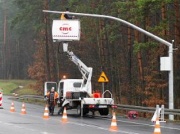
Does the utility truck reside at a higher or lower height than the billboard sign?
lower

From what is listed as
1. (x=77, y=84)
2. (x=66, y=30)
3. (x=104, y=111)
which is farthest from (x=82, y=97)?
(x=66, y=30)

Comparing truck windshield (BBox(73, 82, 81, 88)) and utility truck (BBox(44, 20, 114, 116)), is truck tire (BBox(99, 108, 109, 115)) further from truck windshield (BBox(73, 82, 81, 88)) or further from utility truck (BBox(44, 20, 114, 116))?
truck windshield (BBox(73, 82, 81, 88))

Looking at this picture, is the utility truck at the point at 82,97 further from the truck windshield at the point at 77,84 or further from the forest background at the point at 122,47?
the forest background at the point at 122,47

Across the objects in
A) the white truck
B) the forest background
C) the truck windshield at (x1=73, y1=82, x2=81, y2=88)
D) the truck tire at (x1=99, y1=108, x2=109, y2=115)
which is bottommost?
the truck tire at (x1=99, y1=108, x2=109, y2=115)

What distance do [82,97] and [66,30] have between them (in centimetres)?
466

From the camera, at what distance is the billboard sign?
33.2 metres

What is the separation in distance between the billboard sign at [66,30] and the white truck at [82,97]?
768mm

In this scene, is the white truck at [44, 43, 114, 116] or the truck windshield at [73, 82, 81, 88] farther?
the truck windshield at [73, 82, 81, 88]

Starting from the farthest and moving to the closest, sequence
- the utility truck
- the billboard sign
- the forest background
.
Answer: the forest background
the billboard sign
the utility truck

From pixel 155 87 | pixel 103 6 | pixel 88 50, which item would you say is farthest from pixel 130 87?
pixel 88 50

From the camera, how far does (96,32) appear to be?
50.9 metres

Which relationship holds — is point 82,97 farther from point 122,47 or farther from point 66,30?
point 122,47

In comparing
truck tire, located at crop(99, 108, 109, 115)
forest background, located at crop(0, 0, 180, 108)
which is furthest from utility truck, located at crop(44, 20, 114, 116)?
forest background, located at crop(0, 0, 180, 108)

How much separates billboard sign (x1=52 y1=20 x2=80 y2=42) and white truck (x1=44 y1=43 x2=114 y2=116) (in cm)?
77
